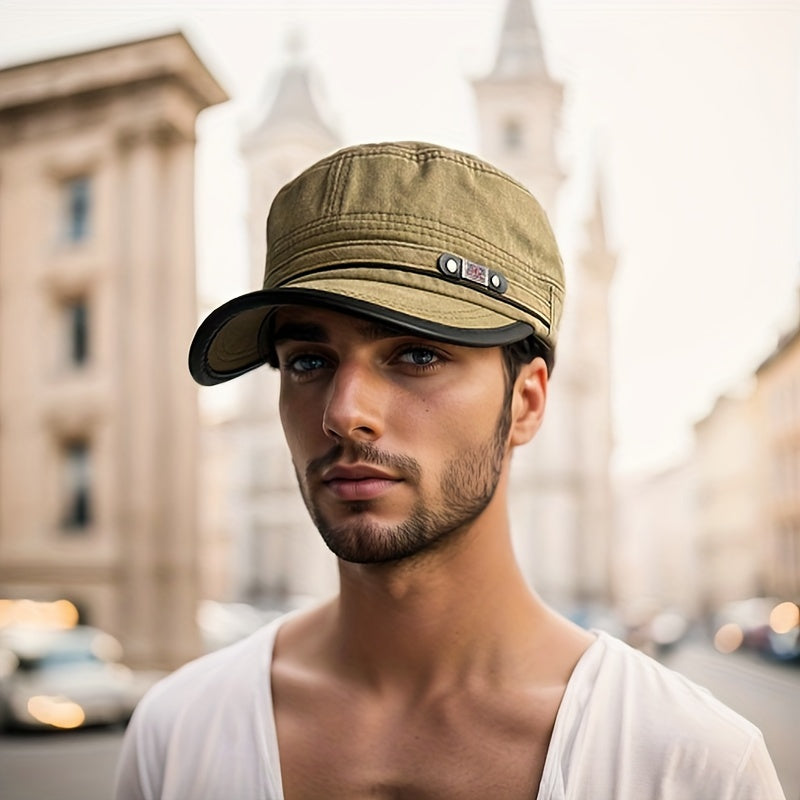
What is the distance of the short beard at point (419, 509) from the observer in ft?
2.96

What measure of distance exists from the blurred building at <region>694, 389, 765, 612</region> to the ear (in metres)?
1.08

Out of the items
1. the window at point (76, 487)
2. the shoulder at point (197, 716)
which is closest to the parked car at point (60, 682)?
the window at point (76, 487)

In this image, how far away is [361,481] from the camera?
0.90 metres

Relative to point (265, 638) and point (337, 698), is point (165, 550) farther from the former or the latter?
point (337, 698)

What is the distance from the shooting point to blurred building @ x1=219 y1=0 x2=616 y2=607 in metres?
2.00

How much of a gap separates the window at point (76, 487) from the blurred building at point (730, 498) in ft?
4.55

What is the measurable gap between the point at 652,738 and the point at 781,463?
135 centimetres

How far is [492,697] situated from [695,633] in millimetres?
1139

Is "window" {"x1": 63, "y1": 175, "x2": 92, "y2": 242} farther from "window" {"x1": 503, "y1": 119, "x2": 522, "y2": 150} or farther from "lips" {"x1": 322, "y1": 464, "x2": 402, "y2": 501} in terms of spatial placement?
"lips" {"x1": 322, "y1": 464, "x2": 402, "y2": 501}

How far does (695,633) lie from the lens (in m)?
2.00

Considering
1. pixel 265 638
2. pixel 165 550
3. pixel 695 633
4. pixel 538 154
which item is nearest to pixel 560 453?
pixel 695 633

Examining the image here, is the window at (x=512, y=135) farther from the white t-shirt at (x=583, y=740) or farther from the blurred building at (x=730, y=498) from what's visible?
the white t-shirt at (x=583, y=740)

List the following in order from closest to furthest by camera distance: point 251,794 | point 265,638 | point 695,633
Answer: point 251,794
point 265,638
point 695,633

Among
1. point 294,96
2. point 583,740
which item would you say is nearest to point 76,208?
point 294,96
